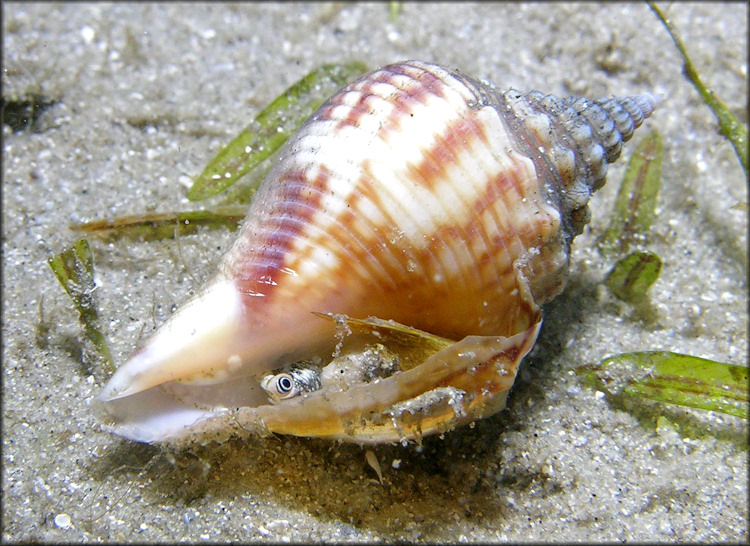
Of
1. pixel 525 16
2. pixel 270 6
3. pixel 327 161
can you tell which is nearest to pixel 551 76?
pixel 525 16

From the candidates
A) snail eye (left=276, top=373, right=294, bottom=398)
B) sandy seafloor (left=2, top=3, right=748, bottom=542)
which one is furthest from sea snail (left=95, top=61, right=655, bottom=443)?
sandy seafloor (left=2, top=3, right=748, bottom=542)

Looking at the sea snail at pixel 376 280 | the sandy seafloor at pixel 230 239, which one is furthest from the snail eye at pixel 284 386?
the sandy seafloor at pixel 230 239

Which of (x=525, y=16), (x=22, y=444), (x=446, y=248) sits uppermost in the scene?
(x=525, y=16)

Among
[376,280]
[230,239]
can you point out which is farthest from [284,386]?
[230,239]

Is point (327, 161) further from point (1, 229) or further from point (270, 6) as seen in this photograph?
point (270, 6)

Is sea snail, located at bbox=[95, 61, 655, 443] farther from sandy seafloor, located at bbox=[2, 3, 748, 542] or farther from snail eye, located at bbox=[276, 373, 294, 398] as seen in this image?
sandy seafloor, located at bbox=[2, 3, 748, 542]

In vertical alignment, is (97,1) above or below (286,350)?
above

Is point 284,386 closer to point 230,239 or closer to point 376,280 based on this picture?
point 376,280
